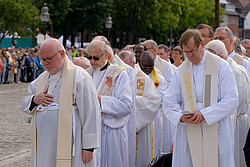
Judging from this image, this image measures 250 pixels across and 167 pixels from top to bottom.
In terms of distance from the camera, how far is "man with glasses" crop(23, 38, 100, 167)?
5109mm

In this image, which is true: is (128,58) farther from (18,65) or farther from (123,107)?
(18,65)

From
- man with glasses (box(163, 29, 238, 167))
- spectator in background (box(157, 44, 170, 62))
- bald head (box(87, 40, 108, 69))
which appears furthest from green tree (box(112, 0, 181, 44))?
man with glasses (box(163, 29, 238, 167))

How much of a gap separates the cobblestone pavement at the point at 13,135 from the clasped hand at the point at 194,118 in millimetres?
4106

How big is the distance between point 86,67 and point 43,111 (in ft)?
6.90

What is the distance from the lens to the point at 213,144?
540 centimetres

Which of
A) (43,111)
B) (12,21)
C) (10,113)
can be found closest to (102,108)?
(43,111)

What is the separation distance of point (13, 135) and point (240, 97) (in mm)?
6676

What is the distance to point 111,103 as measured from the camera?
248 inches

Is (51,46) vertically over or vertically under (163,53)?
over

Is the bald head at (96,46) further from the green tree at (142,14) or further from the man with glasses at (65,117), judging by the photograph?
the green tree at (142,14)

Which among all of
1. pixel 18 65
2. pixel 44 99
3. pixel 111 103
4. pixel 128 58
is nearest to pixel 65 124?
pixel 44 99

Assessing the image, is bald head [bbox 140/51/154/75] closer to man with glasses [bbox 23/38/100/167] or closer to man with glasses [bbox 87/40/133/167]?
man with glasses [bbox 87/40/133/167]

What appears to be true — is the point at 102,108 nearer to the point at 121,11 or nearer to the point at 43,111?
the point at 43,111

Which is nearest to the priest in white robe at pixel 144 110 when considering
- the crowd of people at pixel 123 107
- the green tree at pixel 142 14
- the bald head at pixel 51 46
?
the crowd of people at pixel 123 107
